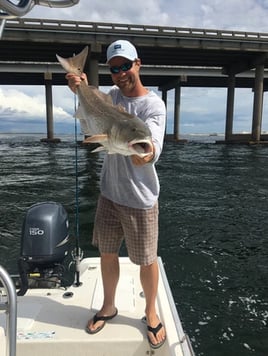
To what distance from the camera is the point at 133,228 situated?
265 centimetres

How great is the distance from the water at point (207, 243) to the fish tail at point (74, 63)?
10.4 ft

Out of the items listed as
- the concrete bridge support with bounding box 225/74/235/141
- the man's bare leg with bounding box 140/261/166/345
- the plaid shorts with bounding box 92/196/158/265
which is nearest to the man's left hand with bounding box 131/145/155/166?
the plaid shorts with bounding box 92/196/158/265

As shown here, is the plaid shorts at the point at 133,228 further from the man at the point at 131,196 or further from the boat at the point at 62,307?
the boat at the point at 62,307

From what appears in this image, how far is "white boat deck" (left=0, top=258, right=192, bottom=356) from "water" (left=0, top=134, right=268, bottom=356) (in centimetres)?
111

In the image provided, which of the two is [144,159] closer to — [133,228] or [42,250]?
[133,228]

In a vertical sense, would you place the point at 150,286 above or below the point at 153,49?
below

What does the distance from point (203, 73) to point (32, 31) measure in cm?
2512

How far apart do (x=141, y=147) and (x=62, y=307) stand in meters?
1.88

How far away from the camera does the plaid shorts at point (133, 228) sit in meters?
2.64

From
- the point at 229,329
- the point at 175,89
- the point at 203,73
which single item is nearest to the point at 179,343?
the point at 229,329

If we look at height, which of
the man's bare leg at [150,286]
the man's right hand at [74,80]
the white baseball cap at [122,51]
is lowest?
the man's bare leg at [150,286]

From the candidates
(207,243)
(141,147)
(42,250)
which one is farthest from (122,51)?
(207,243)

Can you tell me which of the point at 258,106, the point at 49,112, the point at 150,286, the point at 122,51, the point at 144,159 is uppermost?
the point at 258,106

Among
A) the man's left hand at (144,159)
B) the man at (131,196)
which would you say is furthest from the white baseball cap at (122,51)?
the man's left hand at (144,159)
